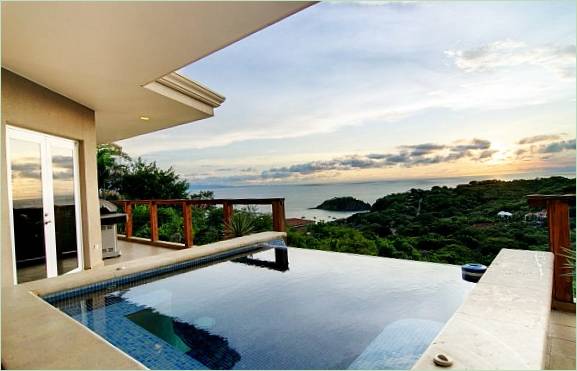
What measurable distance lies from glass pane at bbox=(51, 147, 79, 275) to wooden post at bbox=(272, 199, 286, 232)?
3221 millimetres

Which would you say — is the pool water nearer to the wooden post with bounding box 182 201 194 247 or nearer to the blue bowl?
the blue bowl

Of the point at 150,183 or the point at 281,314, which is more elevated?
the point at 150,183

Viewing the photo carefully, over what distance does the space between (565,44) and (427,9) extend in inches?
80.7

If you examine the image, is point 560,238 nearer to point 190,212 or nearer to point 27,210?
point 190,212

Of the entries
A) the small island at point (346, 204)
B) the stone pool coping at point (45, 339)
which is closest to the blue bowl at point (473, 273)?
the stone pool coping at point (45, 339)

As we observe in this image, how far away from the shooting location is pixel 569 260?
3096mm

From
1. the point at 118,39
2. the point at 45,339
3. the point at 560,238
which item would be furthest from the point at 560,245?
the point at 118,39

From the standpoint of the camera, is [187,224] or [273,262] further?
[187,224]

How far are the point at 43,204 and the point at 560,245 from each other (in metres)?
6.13

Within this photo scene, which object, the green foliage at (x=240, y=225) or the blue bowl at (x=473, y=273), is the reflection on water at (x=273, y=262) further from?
the blue bowl at (x=473, y=273)

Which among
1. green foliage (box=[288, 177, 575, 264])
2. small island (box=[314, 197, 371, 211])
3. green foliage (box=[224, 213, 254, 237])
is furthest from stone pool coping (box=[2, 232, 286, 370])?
small island (box=[314, 197, 371, 211])

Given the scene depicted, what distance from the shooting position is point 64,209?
488 cm

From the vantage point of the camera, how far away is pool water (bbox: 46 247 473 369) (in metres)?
2.44

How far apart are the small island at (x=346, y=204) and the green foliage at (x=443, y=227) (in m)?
0.20
